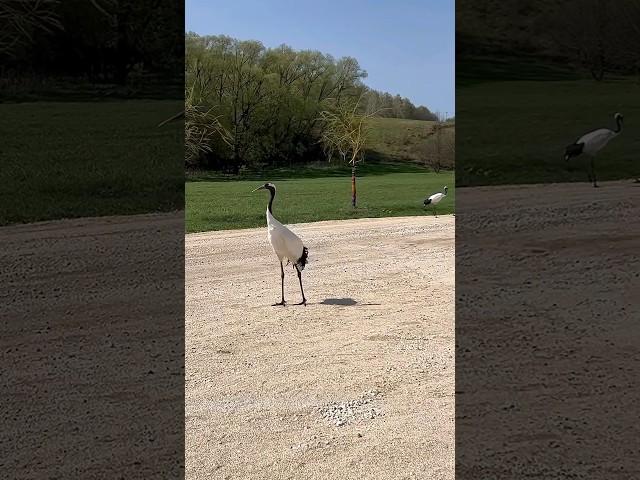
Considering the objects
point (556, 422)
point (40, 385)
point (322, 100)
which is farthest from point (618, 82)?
point (322, 100)

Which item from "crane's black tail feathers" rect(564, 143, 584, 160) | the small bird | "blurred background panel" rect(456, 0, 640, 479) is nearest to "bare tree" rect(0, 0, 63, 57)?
"blurred background panel" rect(456, 0, 640, 479)

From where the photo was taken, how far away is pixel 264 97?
37.5ft

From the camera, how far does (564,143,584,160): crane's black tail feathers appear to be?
5.37 m

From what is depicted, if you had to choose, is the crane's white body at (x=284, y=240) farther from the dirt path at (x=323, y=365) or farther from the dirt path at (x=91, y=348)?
the dirt path at (x=91, y=348)

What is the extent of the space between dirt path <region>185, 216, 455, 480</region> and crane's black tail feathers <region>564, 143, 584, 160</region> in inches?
61.3

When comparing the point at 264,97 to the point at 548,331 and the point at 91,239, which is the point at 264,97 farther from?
the point at 548,331

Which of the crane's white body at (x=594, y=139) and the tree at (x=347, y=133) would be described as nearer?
the crane's white body at (x=594, y=139)

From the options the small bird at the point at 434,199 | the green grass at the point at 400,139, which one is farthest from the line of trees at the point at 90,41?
the green grass at the point at 400,139

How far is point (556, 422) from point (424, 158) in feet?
33.2

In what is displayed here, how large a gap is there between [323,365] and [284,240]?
83 cm

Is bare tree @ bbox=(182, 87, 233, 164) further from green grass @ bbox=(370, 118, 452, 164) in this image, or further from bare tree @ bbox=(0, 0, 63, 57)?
bare tree @ bbox=(0, 0, 63, 57)

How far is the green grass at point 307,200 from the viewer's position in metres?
9.72

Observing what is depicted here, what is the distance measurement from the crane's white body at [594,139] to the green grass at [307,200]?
206 inches

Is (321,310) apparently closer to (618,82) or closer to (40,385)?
(40,385)
